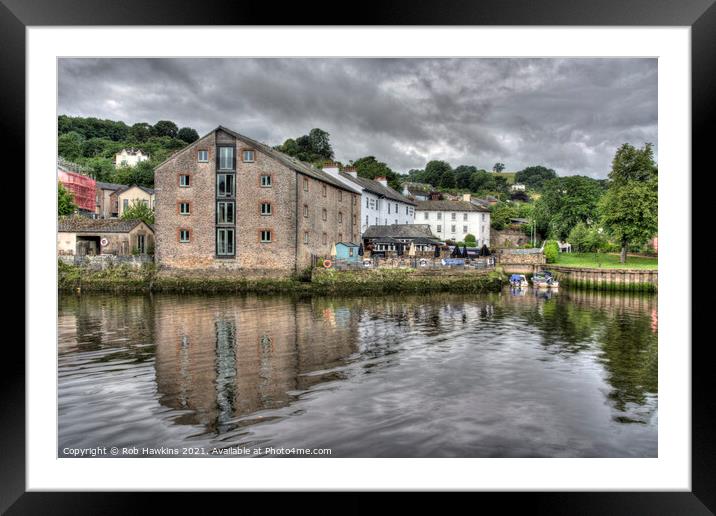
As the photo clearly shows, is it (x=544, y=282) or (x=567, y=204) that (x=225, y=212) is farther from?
(x=567, y=204)

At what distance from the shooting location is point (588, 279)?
32469mm

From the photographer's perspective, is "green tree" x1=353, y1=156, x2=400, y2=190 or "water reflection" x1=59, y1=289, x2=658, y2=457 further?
"green tree" x1=353, y1=156, x2=400, y2=190

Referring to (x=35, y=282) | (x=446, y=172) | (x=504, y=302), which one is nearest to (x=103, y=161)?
(x=504, y=302)

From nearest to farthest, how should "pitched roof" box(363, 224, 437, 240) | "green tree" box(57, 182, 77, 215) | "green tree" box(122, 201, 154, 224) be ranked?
"green tree" box(57, 182, 77, 215) → "green tree" box(122, 201, 154, 224) → "pitched roof" box(363, 224, 437, 240)

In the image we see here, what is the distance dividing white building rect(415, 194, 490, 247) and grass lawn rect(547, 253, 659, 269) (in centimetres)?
1081

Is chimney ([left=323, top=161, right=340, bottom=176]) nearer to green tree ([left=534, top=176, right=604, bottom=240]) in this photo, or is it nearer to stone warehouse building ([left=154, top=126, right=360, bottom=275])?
stone warehouse building ([left=154, top=126, right=360, bottom=275])

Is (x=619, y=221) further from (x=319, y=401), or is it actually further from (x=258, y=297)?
(x=319, y=401)

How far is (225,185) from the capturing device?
2866cm

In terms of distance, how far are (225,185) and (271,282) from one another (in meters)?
6.28

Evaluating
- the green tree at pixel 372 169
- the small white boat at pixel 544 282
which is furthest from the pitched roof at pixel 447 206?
the small white boat at pixel 544 282

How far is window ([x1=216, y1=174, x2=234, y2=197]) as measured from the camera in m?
28.6

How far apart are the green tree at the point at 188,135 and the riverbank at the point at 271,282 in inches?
295

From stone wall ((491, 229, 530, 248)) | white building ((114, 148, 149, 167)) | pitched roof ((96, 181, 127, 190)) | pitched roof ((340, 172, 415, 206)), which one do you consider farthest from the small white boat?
pitched roof ((96, 181, 127, 190))
